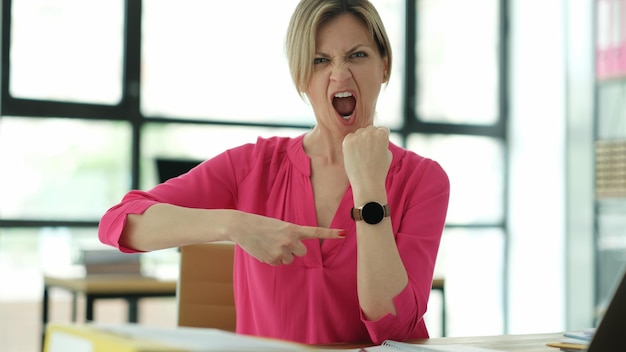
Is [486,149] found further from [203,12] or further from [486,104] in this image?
[203,12]

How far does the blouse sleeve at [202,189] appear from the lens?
1.50 meters

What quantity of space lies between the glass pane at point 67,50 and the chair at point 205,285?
2.61 meters

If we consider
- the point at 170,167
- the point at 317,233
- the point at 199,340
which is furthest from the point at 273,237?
the point at 170,167

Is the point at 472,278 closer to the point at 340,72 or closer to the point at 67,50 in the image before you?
the point at 67,50

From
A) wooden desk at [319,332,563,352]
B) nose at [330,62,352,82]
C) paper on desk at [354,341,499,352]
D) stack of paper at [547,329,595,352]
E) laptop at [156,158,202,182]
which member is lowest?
wooden desk at [319,332,563,352]

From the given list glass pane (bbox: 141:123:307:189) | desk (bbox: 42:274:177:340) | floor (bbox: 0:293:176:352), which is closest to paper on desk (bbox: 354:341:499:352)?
desk (bbox: 42:274:177:340)

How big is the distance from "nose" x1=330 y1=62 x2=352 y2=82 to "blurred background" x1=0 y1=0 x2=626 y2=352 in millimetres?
2015

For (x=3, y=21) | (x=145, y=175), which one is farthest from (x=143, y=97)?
(x=3, y=21)

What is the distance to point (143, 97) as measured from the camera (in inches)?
172

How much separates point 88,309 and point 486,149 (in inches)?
129

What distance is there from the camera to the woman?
138 cm

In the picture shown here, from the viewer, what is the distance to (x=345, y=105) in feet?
5.41

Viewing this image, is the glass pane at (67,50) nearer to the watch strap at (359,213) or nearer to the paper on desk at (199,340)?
the watch strap at (359,213)

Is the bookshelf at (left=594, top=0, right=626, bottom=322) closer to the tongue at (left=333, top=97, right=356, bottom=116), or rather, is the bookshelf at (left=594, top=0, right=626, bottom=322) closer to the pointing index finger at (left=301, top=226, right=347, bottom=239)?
the tongue at (left=333, top=97, right=356, bottom=116)
